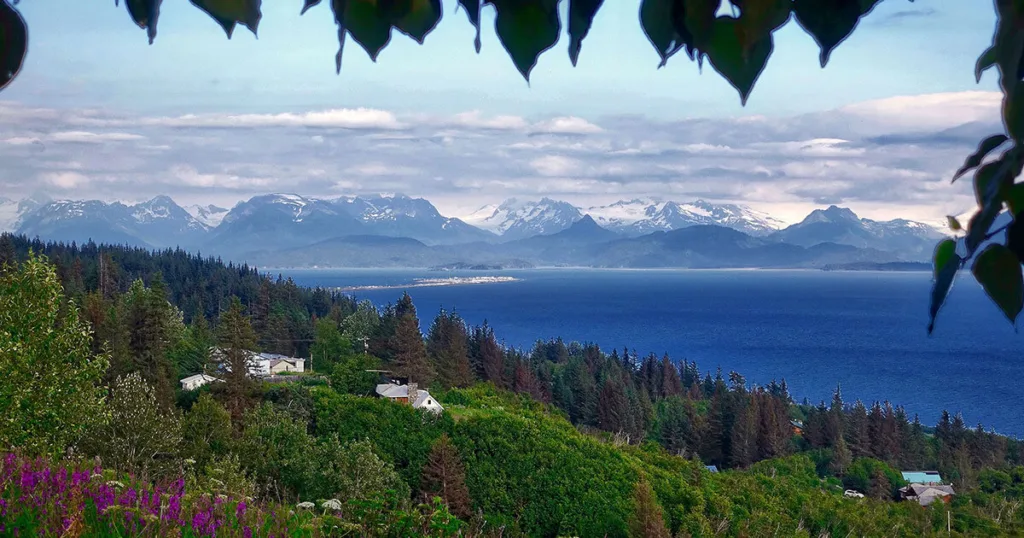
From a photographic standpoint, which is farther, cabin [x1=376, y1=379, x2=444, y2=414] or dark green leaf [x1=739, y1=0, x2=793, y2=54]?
cabin [x1=376, y1=379, x2=444, y2=414]

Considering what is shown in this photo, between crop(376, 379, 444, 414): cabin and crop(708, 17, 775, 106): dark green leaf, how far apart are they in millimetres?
28889

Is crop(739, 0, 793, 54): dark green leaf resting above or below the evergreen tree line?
above

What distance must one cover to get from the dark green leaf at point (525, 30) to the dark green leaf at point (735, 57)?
0.16 m

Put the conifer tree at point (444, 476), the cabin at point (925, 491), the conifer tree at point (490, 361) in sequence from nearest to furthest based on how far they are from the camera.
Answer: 1. the conifer tree at point (444, 476)
2. the cabin at point (925, 491)
3. the conifer tree at point (490, 361)

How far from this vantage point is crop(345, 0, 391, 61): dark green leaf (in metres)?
0.80

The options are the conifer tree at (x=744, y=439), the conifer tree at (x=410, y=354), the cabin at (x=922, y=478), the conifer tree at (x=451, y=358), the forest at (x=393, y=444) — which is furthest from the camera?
the conifer tree at (x=451, y=358)

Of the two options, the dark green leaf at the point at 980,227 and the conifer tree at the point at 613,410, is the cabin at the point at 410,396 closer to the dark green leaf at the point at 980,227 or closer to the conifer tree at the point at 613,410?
the conifer tree at the point at 613,410

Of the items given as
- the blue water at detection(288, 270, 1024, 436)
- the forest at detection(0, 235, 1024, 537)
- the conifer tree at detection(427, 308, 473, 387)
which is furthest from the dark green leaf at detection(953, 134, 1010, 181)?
the blue water at detection(288, 270, 1024, 436)

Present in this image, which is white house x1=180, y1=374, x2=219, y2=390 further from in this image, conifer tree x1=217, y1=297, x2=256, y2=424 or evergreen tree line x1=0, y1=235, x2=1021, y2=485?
conifer tree x1=217, y1=297, x2=256, y2=424

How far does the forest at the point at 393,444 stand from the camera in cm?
410

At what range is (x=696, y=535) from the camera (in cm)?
1977

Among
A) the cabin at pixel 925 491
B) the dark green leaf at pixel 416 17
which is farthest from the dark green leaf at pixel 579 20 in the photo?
the cabin at pixel 925 491

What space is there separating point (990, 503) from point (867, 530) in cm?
974

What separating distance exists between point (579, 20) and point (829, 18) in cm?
25
